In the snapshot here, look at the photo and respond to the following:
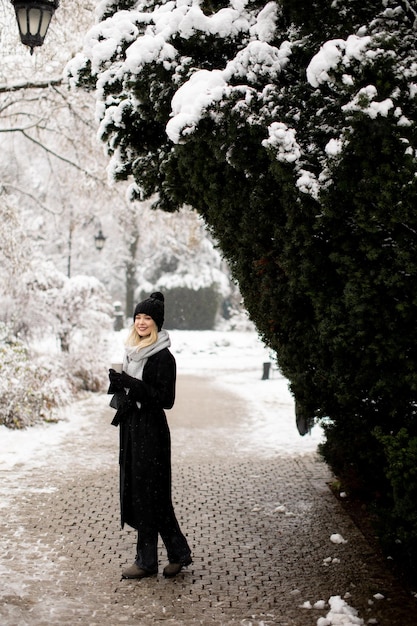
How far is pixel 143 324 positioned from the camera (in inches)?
183

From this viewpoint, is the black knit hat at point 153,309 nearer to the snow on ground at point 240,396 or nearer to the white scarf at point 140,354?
the white scarf at point 140,354

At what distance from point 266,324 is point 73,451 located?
4.55 metres

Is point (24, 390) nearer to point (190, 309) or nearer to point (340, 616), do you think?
point (340, 616)

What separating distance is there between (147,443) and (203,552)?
1.19 meters

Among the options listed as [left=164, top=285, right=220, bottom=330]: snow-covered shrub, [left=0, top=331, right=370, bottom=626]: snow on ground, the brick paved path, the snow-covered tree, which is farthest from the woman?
[left=164, top=285, right=220, bottom=330]: snow-covered shrub

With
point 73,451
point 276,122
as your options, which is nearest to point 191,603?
point 276,122

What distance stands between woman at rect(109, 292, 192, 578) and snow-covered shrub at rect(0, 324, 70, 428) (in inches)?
225

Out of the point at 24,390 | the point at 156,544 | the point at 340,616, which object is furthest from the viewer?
the point at 24,390

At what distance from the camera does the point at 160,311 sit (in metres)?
4.74

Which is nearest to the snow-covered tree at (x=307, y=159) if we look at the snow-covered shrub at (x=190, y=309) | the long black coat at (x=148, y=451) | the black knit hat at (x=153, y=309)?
the black knit hat at (x=153, y=309)

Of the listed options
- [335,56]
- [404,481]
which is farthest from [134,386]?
[335,56]

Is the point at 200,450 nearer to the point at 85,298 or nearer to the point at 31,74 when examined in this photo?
Answer: the point at 85,298

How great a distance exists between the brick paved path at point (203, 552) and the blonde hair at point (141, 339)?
1.63 m

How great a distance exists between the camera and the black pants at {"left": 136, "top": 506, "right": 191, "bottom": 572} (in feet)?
14.9
